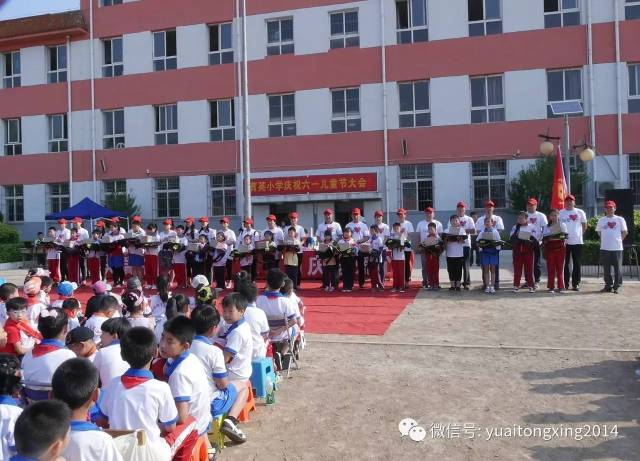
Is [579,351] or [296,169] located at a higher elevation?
[296,169]

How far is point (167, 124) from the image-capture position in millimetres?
22672

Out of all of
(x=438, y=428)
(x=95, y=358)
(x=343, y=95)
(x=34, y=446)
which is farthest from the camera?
(x=343, y=95)

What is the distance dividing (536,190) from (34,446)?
1726cm

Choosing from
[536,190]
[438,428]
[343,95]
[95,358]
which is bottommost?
[438,428]

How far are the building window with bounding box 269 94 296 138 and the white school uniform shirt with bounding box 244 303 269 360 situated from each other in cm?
1590

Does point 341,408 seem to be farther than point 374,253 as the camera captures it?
No

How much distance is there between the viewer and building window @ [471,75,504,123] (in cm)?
1912

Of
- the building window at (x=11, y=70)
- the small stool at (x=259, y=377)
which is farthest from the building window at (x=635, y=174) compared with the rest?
the building window at (x=11, y=70)

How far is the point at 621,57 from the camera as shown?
18.0 metres

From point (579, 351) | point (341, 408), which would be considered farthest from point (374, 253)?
point (341, 408)

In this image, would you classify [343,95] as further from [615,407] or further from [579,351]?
[615,407]

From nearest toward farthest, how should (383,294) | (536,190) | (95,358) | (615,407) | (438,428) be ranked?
(95,358), (438,428), (615,407), (383,294), (536,190)

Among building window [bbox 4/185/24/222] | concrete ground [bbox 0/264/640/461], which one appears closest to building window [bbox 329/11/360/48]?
concrete ground [bbox 0/264/640/461]

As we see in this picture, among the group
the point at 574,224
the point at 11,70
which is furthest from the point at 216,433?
the point at 11,70
